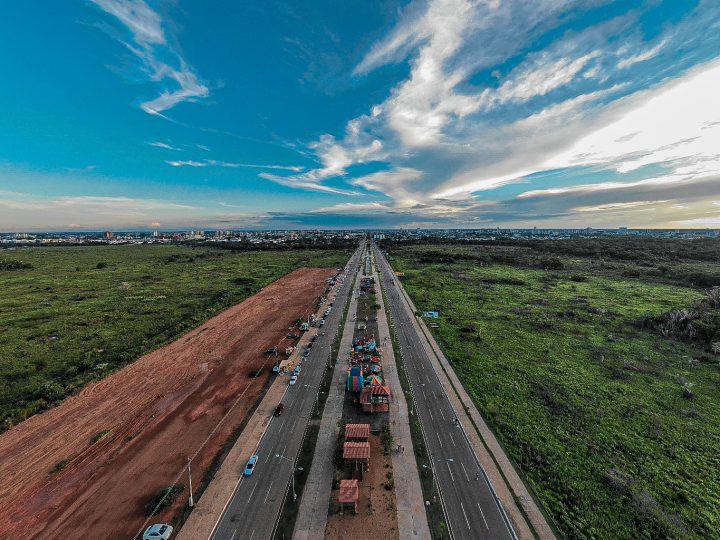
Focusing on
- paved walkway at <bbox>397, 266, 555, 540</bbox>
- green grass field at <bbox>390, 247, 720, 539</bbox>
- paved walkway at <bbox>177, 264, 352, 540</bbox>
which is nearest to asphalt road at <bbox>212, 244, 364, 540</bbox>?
paved walkway at <bbox>177, 264, 352, 540</bbox>

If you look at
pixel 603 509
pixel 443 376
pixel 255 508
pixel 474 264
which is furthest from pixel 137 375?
pixel 474 264

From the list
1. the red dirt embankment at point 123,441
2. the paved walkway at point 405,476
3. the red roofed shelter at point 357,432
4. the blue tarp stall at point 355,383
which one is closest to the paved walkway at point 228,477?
the red dirt embankment at point 123,441

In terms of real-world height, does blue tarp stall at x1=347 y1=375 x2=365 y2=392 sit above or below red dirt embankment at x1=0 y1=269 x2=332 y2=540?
above

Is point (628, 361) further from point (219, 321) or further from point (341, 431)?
point (219, 321)

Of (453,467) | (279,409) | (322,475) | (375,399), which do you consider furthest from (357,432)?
(279,409)

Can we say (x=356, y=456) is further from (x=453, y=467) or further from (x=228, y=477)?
(x=228, y=477)

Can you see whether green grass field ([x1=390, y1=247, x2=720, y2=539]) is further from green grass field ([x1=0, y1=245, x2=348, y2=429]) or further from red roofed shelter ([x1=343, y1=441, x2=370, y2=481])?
green grass field ([x1=0, y1=245, x2=348, y2=429])
